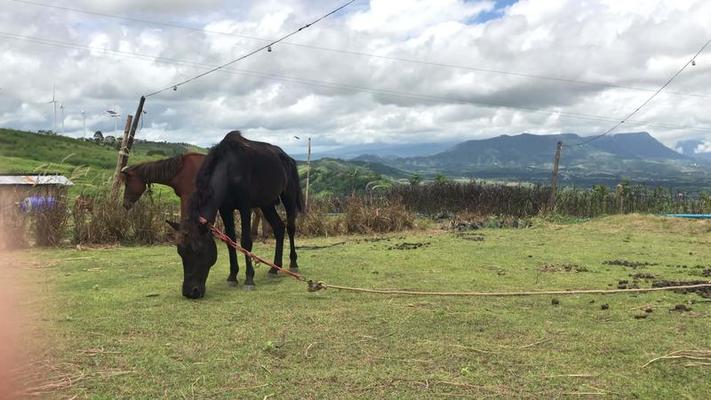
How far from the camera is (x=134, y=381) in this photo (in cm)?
341

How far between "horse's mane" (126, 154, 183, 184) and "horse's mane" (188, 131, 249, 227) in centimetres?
129

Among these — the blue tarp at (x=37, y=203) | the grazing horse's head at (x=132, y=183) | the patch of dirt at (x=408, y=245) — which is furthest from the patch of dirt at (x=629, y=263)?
the blue tarp at (x=37, y=203)

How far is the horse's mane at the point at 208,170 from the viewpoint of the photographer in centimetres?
573

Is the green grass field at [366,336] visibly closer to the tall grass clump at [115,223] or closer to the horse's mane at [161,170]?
the horse's mane at [161,170]

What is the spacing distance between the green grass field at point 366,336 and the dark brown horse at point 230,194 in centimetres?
A: 38

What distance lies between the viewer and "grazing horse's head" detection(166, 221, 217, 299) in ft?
18.6

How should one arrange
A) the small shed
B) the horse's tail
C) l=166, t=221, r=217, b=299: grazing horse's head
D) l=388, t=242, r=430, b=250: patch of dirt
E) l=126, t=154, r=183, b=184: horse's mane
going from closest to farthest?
l=166, t=221, r=217, b=299: grazing horse's head
l=126, t=154, r=183, b=184: horse's mane
the horse's tail
the small shed
l=388, t=242, r=430, b=250: patch of dirt

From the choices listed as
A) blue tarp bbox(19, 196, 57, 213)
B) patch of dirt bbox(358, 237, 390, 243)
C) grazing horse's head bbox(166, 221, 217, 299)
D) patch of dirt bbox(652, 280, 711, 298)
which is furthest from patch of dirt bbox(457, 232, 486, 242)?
blue tarp bbox(19, 196, 57, 213)

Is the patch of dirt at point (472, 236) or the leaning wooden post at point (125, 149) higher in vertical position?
the leaning wooden post at point (125, 149)

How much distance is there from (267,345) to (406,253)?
573 centimetres

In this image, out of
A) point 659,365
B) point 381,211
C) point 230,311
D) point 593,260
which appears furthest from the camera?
point 381,211

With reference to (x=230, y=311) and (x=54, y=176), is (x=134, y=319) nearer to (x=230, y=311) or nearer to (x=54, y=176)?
(x=230, y=311)

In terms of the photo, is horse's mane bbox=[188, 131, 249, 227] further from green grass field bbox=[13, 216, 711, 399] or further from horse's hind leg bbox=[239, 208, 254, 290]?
green grass field bbox=[13, 216, 711, 399]

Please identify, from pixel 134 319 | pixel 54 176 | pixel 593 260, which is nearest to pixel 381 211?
pixel 593 260
